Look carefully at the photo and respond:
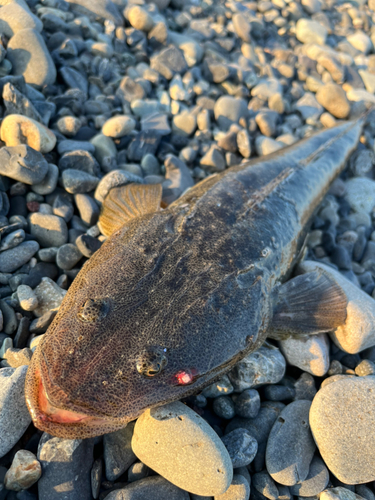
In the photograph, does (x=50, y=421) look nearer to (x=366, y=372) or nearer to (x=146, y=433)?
(x=146, y=433)

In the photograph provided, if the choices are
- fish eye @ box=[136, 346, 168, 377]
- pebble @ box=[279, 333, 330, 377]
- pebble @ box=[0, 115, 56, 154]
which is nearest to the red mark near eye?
fish eye @ box=[136, 346, 168, 377]

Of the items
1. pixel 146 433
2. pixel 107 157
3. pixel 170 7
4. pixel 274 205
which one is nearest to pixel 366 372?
pixel 274 205

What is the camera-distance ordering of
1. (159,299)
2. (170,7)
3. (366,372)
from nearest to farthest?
1. (159,299)
2. (366,372)
3. (170,7)

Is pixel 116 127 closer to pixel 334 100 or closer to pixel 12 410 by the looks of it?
pixel 12 410

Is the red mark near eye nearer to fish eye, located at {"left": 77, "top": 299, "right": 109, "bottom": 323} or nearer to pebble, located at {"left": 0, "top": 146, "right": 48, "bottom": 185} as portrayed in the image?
fish eye, located at {"left": 77, "top": 299, "right": 109, "bottom": 323}

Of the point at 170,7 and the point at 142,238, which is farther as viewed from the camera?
the point at 170,7

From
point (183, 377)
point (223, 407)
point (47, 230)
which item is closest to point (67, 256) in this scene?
point (47, 230)

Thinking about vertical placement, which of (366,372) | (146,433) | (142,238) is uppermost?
(142,238)
